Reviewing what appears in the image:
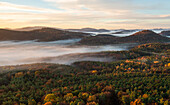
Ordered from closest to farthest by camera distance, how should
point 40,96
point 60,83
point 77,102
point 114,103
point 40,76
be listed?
point 77,102
point 114,103
point 40,96
point 60,83
point 40,76

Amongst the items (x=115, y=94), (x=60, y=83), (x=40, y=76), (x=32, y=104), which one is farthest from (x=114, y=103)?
(x=40, y=76)

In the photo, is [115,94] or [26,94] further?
[26,94]

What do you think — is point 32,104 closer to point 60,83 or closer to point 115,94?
point 60,83

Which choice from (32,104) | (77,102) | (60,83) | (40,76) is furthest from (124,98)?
(40,76)

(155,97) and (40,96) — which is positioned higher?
(155,97)

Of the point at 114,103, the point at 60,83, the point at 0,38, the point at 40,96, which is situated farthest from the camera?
the point at 0,38

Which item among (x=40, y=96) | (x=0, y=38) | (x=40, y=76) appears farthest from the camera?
(x=0, y=38)

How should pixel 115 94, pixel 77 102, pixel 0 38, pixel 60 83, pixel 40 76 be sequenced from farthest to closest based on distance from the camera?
pixel 0 38 → pixel 40 76 → pixel 60 83 → pixel 115 94 → pixel 77 102

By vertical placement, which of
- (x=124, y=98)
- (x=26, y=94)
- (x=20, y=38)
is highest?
(x=20, y=38)

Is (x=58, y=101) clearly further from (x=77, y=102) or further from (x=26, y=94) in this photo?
(x=26, y=94)
